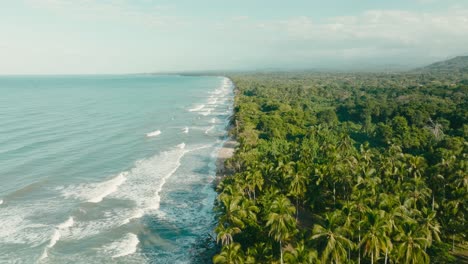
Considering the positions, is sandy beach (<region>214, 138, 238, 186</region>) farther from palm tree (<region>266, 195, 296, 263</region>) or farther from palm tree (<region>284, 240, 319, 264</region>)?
palm tree (<region>284, 240, 319, 264</region>)

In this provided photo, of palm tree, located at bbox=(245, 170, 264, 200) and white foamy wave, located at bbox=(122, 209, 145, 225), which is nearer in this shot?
palm tree, located at bbox=(245, 170, 264, 200)

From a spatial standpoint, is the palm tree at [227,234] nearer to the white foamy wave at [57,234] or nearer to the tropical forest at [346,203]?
the tropical forest at [346,203]

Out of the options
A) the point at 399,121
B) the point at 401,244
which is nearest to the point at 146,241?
the point at 401,244

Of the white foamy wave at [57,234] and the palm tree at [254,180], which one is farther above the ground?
the palm tree at [254,180]

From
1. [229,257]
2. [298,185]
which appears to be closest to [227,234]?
[229,257]

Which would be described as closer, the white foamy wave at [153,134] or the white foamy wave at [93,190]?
the white foamy wave at [93,190]

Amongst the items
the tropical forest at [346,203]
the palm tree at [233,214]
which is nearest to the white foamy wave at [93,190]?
the tropical forest at [346,203]

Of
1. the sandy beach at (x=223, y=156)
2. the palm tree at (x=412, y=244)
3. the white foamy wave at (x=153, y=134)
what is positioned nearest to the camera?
the palm tree at (x=412, y=244)

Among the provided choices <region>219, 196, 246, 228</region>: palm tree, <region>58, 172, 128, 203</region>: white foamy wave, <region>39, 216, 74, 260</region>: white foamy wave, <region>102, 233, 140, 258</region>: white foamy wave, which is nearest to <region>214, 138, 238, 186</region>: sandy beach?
<region>58, 172, 128, 203</region>: white foamy wave
